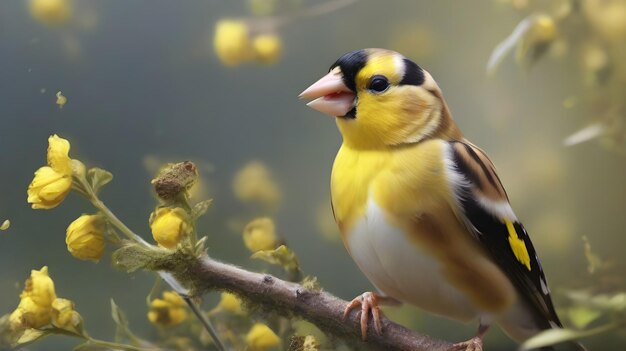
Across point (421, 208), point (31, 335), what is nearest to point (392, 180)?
point (421, 208)

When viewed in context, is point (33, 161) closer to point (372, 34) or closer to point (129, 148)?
point (129, 148)

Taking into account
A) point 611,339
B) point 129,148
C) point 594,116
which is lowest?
point 611,339

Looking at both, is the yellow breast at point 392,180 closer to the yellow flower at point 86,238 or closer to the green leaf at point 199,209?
the green leaf at point 199,209

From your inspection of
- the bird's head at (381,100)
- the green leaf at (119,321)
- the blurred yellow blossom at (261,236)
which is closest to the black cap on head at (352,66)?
the bird's head at (381,100)

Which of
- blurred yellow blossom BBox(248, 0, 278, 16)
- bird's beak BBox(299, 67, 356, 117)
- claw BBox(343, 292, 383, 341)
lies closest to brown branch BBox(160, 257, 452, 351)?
claw BBox(343, 292, 383, 341)

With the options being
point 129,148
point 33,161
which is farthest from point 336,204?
point 33,161

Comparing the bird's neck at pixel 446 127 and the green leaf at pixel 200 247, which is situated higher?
the bird's neck at pixel 446 127
